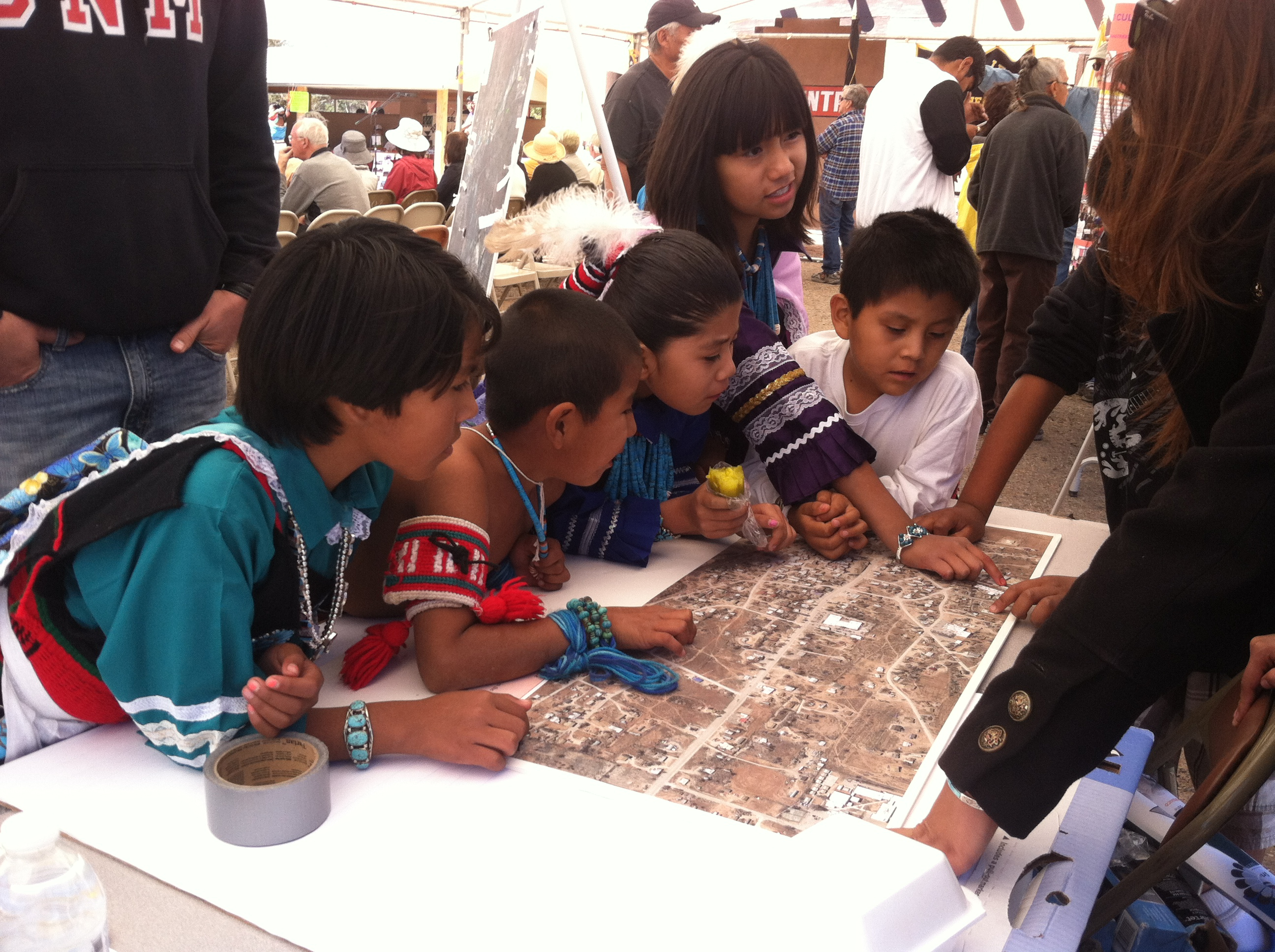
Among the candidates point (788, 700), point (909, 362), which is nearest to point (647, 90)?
point (909, 362)

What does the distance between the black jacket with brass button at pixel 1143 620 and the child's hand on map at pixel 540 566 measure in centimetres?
68

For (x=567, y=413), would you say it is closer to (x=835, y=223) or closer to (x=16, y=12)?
(x=16, y=12)

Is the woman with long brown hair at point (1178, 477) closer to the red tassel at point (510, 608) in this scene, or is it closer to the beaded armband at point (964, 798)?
the beaded armband at point (964, 798)

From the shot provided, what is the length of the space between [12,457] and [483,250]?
147 cm

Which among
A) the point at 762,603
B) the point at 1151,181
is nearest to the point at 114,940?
the point at 762,603

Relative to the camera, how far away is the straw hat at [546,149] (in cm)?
714

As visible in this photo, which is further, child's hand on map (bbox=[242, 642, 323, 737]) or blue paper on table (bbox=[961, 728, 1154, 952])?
child's hand on map (bbox=[242, 642, 323, 737])

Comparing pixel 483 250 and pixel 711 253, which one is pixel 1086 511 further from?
pixel 711 253

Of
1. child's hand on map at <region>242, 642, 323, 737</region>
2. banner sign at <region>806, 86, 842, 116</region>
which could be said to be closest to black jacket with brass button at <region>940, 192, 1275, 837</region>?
child's hand on map at <region>242, 642, 323, 737</region>

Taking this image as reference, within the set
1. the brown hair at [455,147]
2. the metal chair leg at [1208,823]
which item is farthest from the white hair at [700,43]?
the brown hair at [455,147]

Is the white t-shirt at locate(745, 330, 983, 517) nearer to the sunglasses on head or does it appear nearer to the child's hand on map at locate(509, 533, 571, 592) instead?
the child's hand on map at locate(509, 533, 571, 592)

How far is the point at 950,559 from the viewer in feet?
4.81

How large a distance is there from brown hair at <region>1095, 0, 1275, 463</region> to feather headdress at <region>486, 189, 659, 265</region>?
787 mm

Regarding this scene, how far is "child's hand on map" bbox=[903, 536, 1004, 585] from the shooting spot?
1454 mm
